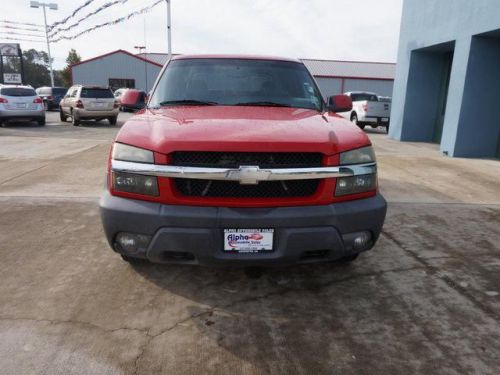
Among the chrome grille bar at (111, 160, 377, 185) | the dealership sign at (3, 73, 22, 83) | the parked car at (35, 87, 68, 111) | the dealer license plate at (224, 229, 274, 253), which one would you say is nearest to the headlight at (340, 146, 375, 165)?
the chrome grille bar at (111, 160, 377, 185)

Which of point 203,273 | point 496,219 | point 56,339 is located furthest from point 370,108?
point 56,339

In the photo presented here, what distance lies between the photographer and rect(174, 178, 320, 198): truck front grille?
8.34 ft

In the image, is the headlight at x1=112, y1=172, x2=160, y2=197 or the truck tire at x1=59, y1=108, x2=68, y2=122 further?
the truck tire at x1=59, y1=108, x2=68, y2=122

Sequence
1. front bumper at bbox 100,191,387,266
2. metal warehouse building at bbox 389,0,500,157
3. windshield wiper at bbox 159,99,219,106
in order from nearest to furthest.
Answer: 1. front bumper at bbox 100,191,387,266
2. windshield wiper at bbox 159,99,219,106
3. metal warehouse building at bbox 389,0,500,157

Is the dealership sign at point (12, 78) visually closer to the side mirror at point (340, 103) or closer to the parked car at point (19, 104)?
the parked car at point (19, 104)

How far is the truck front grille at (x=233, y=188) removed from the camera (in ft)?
8.34

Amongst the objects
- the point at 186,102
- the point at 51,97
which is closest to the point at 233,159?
the point at 186,102

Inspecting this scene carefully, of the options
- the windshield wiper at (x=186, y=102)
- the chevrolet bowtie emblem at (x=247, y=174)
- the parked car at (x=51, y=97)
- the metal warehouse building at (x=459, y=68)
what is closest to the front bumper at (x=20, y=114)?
the parked car at (x=51, y=97)

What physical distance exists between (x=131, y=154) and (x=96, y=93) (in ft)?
50.4

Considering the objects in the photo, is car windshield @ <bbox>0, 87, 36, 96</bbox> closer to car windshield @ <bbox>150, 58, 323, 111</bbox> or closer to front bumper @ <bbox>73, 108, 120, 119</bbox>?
front bumper @ <bbox>73, 108, 120, 119</bbox>

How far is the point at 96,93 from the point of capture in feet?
54.0

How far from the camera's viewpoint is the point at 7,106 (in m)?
14.9

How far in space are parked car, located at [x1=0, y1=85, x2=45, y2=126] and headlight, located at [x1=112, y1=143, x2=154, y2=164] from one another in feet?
48.7

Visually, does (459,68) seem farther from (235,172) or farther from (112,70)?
(112,70)
